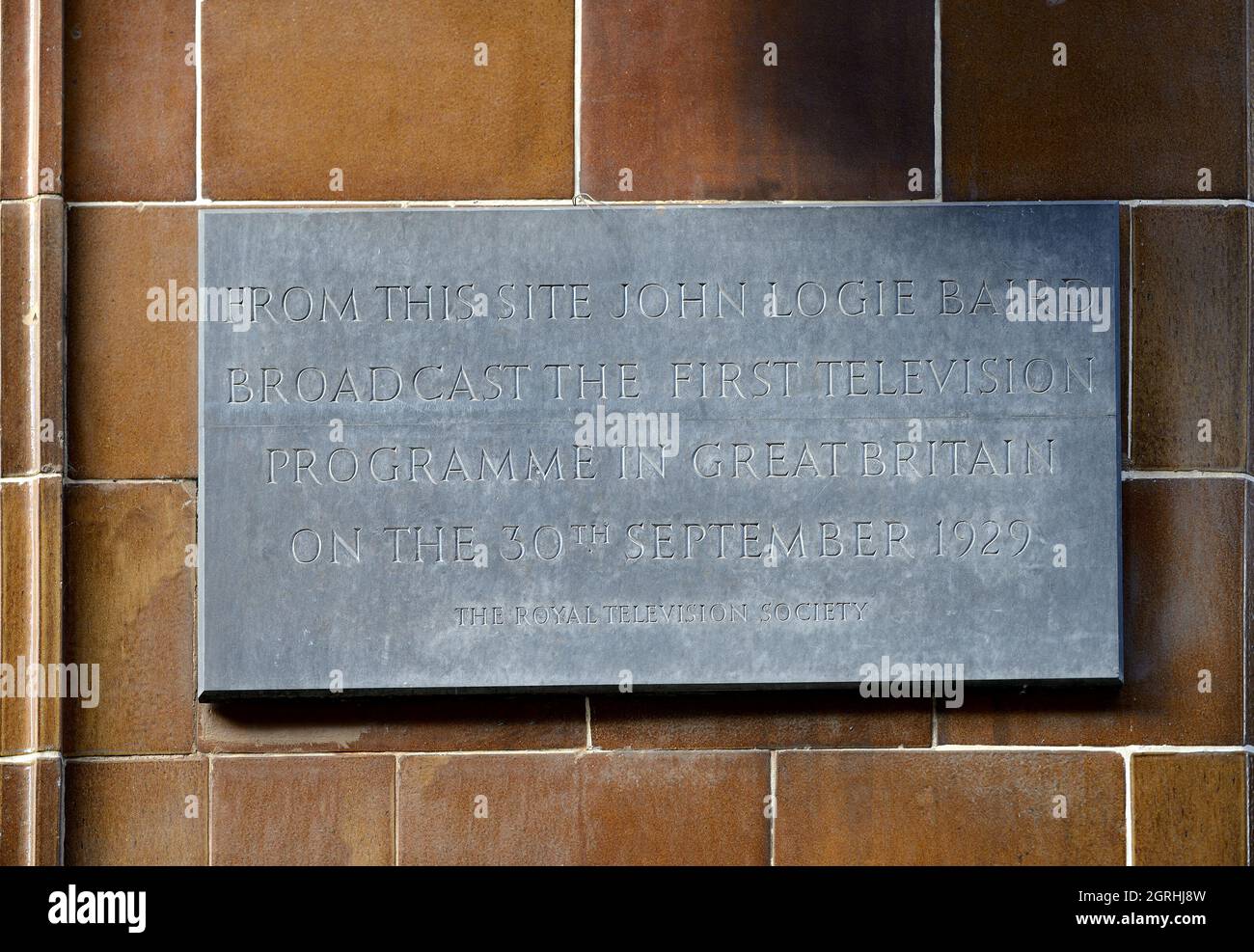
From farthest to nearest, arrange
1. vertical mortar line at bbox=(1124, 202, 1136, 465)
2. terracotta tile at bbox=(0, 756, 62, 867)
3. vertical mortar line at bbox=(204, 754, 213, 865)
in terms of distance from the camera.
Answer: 1. vertical mortar line at bbox=(1124, 202, 1136, 465)
2. vertical mortar line at bbox=(204, 754, 213, 865)
3. terracotta tile at bbox=(0, 756, 62, 867)

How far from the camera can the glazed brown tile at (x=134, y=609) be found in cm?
423

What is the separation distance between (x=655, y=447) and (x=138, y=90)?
81.9 inches

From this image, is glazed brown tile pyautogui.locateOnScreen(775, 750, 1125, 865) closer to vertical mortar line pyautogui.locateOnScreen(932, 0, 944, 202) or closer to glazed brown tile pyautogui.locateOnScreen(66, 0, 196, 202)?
vertical mortar line pyautogui.locateOnScreen(932, 0, 944, 202)

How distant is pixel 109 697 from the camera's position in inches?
167

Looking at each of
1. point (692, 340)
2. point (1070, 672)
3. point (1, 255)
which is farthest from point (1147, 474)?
point (1, 255)

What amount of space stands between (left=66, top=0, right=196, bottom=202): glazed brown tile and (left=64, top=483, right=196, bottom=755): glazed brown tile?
40.9 inches

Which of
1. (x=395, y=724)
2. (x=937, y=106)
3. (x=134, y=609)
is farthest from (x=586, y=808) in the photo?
(x=937, y=106)

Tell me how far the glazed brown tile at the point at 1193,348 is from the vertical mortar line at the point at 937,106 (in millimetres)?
680

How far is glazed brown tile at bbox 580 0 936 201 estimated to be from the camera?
14.3 ft

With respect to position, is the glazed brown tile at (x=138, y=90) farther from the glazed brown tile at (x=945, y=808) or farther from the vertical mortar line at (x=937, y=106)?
the glazed brown tile at (x=945, y=808)

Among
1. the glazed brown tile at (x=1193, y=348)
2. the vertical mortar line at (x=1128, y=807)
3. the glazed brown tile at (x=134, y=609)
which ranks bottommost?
the vertical mortar line at (x=1128, y=807)

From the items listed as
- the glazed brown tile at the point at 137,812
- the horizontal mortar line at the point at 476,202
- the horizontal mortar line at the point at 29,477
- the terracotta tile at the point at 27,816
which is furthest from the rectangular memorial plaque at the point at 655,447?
the terracotta tile at the point at 27,816

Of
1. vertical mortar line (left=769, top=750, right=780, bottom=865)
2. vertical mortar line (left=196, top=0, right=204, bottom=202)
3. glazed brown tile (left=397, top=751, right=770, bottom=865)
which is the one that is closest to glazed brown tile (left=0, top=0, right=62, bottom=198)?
vertical mortar line (left=196, top=0, right=204, bottom=202)
